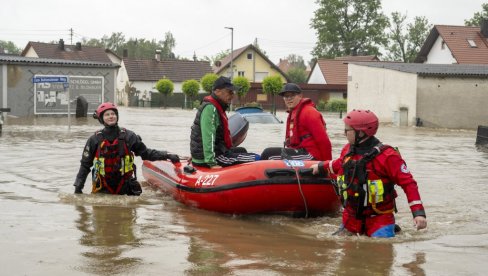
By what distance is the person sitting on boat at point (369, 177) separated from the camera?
6355mm

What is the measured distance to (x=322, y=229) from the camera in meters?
7.58

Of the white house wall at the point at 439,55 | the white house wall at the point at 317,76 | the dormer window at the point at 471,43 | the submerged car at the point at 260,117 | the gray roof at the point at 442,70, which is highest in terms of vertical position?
the dormer window at the point at 471,43

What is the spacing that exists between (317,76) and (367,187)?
6750 centimetres

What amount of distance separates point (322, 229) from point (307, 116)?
1.45 meters

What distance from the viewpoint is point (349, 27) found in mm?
87000

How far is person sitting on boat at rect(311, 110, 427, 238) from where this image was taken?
6.36 meters

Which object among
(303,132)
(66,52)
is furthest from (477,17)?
(303,132)

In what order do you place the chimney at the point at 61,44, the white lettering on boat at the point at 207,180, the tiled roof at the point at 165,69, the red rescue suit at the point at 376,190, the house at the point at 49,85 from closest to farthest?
the red rescue suit at the point at 376,190 < the white lettering on boat at the point at 207,180 < the house at the point at 49,85 < the chimney at the point at 61,44 < the tiled roof at the point at 165,69

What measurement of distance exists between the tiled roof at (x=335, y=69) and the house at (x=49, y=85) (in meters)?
37.3

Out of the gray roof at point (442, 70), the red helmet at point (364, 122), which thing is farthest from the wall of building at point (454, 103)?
the red helmet at point (364, 122)

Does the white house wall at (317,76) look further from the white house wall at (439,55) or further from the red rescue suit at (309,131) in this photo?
the red rescue suit at (309,131)

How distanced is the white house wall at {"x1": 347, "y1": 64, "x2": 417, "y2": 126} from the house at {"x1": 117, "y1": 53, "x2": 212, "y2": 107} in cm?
3536

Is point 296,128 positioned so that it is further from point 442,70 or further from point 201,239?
point 442,70

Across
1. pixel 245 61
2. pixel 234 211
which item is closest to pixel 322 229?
pixel 234 211
